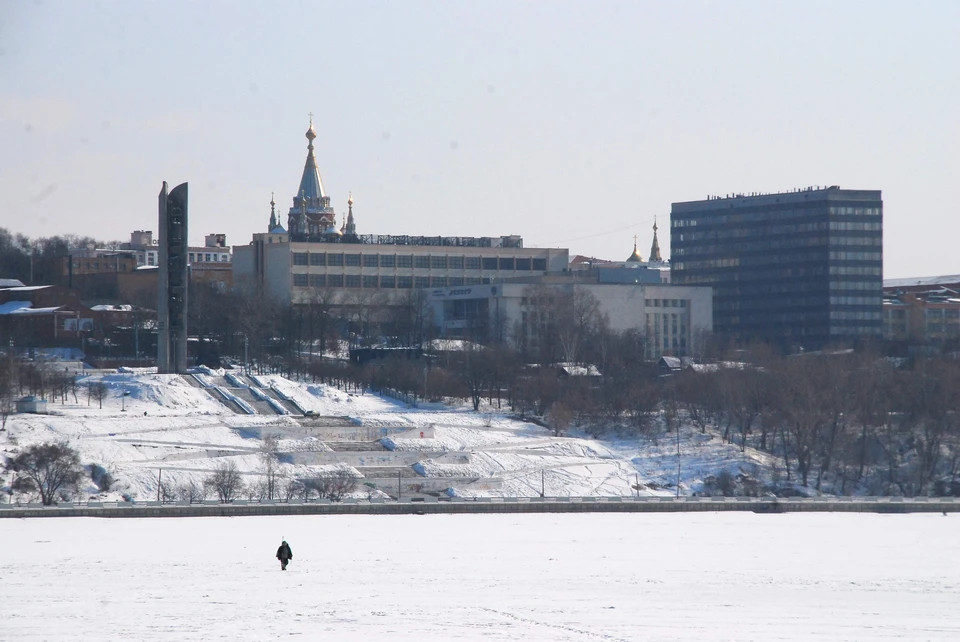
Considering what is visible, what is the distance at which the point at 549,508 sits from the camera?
183ft

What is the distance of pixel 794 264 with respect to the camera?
144125 millimetres

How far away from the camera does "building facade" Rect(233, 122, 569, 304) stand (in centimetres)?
13638

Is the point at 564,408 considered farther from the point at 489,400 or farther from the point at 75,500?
the point at 75,500

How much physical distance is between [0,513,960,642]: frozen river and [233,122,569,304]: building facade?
285 ft

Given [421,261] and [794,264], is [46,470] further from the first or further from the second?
[794,264]

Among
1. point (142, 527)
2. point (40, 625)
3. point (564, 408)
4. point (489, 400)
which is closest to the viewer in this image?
point (40, 625)

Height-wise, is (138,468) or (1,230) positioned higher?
(1,230)

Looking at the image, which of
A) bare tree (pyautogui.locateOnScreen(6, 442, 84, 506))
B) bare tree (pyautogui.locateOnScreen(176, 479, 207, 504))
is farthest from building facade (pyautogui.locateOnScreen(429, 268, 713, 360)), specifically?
bare tree (pyautogui.locateOnScreen(6, 442, 84, 506))

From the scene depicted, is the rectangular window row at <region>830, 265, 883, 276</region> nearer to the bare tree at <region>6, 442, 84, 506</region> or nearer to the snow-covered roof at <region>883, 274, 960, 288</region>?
the snow-covered roof at <region>883, 274, 960, 288</region>

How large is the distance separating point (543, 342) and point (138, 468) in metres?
50.2

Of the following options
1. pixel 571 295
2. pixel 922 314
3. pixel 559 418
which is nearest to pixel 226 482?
pixel 559 418

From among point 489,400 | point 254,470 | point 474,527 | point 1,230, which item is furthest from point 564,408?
point 1,230

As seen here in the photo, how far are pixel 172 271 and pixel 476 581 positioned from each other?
55.4m

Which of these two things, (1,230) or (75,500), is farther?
(1,230)
